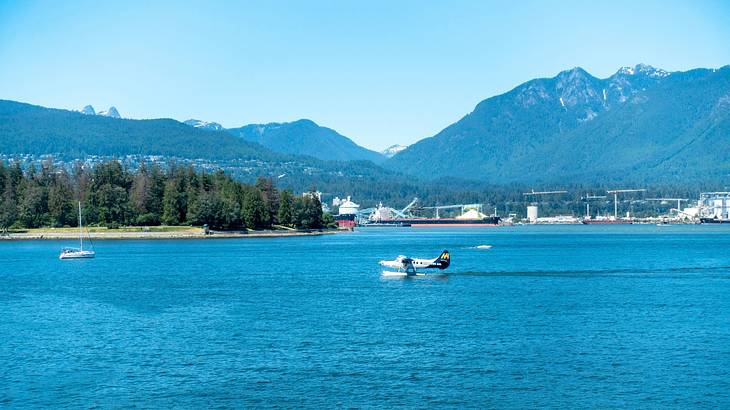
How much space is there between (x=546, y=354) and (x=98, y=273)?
41598 mm

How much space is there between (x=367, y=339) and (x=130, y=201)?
94.8 m

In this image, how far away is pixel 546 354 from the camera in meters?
30.5

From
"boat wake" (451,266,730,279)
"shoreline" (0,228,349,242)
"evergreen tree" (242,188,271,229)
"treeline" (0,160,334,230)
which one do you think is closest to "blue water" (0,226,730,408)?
"boat wake" (451,266,730,279)

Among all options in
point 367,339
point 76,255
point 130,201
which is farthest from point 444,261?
point 130,201

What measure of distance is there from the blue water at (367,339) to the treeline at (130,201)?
59.4 meters

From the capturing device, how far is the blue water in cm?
2559

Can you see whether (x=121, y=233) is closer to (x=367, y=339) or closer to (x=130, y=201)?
(x=130, y=201)

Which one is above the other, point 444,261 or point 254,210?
point 254,210

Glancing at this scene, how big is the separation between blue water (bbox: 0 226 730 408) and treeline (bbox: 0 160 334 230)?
2340 inches

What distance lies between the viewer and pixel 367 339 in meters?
→ 33.5

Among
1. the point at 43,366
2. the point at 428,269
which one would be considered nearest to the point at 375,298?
the point at 428,269

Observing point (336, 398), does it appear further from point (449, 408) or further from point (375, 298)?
point (375, 298)

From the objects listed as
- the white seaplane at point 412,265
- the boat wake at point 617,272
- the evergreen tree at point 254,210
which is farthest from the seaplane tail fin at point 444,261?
the evergreen tree at point 254,210

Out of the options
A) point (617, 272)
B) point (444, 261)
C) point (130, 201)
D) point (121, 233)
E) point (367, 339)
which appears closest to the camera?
point (367, 339)
